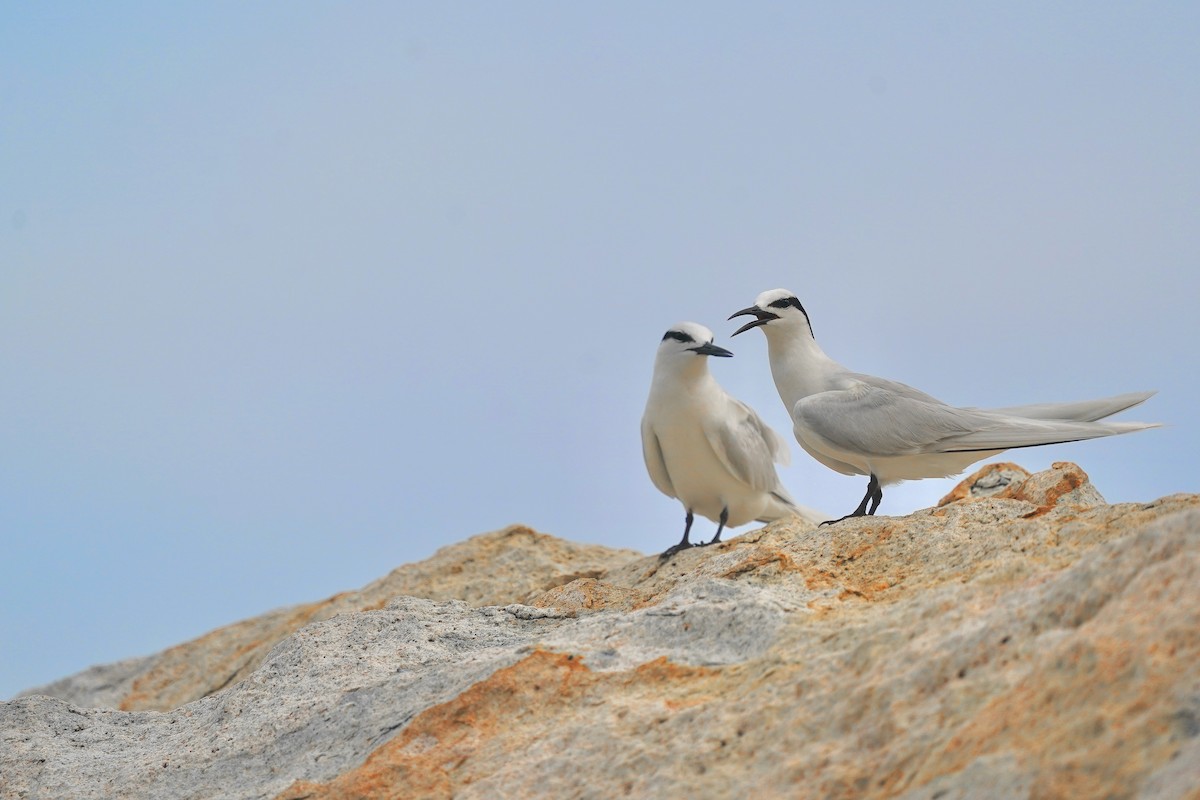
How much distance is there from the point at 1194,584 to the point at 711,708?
1.46 m

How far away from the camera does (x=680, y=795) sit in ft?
11.6

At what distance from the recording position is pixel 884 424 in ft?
27.7

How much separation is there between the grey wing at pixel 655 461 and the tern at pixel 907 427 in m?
2.15

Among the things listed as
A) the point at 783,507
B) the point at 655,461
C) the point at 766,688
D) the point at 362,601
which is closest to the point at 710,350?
the point at 655,461

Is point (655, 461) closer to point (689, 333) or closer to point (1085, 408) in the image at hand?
point (689, 333)

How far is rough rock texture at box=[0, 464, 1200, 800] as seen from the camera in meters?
2.95

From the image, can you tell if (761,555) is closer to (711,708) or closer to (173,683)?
(711,708)

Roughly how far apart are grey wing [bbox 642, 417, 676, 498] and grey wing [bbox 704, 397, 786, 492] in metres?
0.59

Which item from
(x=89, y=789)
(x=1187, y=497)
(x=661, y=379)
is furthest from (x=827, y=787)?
(x=661, y=379)

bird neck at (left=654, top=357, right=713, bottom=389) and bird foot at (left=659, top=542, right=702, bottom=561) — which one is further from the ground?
bird neck at (left=654, top=357, right=713, bottom=389)

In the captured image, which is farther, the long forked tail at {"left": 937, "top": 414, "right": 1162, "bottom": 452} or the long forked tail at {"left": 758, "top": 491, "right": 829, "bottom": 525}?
the long forked tail at {"left": 758, "top": 491, "right": 829, "bottom": 525}

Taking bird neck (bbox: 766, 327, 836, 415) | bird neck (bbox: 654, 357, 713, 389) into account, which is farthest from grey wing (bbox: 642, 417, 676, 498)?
bird neck (bbox: 766, 327, 836, 415)

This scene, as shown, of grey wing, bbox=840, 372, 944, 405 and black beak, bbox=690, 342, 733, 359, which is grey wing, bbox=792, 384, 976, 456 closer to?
grey wing, bbox=840, 372, 944, 405

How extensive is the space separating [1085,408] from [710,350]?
3.16 meters
